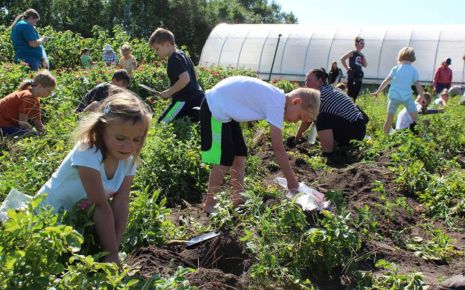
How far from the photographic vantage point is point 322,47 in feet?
78.5

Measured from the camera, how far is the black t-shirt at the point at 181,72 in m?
6.67

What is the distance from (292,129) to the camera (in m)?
8.34

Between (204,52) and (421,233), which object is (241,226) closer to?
(421,233)

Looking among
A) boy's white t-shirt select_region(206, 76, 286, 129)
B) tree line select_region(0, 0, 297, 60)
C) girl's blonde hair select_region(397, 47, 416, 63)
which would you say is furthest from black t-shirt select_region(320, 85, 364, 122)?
tree line select_region(0, 0, 297, 60)

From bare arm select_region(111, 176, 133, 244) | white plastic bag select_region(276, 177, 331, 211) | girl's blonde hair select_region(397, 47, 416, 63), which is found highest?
girl's blonde hair select_region(397, 47, 416, 63)

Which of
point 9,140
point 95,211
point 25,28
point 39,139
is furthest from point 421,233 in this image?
point 25,28

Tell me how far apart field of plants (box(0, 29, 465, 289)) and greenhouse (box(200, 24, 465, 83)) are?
1504cm

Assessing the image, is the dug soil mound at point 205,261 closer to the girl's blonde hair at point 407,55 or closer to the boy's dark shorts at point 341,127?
the boy's dark shorts at point 341,127

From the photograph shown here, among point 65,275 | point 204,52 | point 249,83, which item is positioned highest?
point 249,83

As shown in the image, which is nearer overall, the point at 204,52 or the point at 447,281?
the point at 447,281

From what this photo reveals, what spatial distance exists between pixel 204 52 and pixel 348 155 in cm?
2058

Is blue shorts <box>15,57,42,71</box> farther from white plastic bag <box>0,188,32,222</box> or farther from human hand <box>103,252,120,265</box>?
human hand <box>103,252,120,265</box>

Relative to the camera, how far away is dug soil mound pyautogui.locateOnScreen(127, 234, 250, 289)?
3.31 meters

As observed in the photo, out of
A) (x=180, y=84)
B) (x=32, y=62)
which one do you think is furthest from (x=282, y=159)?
(x=32, y=62)
